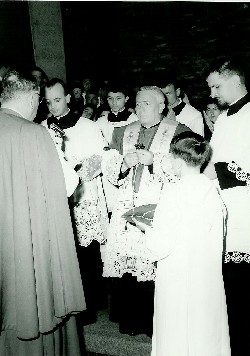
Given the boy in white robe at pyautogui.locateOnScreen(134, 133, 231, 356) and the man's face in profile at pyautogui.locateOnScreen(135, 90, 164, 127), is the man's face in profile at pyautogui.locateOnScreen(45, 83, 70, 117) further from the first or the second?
the boy in white robe at pyautogui.locateOnScreen(134, 133, 231, 356)

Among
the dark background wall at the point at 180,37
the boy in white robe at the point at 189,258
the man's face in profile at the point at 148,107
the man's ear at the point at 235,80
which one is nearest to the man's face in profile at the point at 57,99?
the man's face in profile at the point at 148,107

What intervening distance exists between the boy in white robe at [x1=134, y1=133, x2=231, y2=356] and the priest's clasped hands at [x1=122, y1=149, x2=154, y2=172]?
65 cm

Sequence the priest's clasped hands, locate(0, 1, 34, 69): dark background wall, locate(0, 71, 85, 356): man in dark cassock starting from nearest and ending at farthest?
locate(0, 71, 85, 356): man in dark cassock, the priest's clasped hands, locate(0, 1, 34, 69): dark background wall

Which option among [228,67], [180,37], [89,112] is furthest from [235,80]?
[180,37]

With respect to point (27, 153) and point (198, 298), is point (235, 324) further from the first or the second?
point (27, 153)

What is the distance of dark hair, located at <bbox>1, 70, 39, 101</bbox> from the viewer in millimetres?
2543

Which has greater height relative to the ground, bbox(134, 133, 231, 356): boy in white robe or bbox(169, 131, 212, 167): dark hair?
bbox(169, 131, 212, 167): dark hair

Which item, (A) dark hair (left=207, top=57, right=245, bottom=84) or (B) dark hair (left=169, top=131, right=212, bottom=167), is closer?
(B) dark hair (left=169, top=131, right=212, bottom=167)

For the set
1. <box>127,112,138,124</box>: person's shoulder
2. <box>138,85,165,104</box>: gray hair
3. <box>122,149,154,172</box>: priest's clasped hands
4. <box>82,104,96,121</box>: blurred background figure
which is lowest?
<box>122,149,154,172</box>: priest's clasped hands

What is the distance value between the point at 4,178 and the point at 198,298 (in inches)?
55.5

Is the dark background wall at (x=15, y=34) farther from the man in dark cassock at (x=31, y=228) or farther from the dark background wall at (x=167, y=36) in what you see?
the man in dark cassock at (x=31, y=228)

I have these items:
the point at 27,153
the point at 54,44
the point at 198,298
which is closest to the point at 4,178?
the point at 27,153

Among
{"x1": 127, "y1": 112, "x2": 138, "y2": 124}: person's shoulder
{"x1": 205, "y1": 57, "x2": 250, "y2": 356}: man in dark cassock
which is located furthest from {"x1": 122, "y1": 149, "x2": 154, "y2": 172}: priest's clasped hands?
{"x1": 127, "y1": 112, "x2": 138, "y2": 124}: person's shoulder

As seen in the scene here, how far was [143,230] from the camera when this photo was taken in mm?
2631
